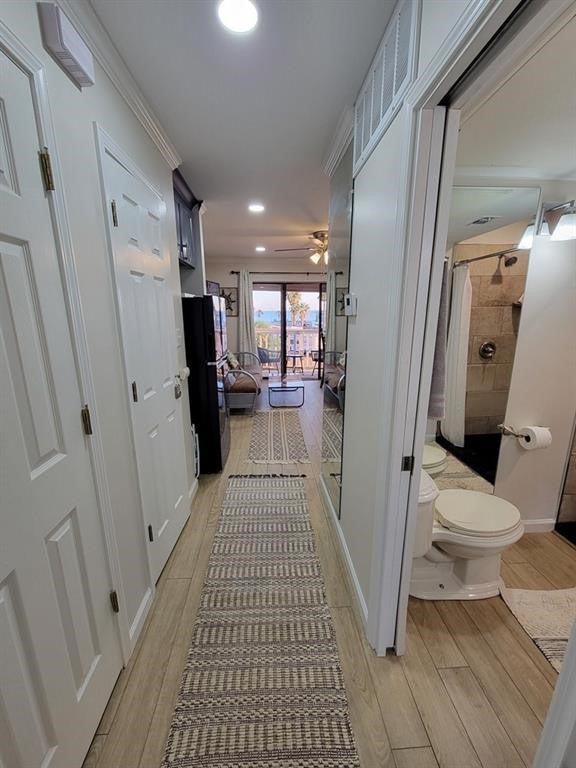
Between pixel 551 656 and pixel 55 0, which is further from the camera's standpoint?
pixel 551 656

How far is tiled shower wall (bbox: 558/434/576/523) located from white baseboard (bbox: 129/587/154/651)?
2630 mm

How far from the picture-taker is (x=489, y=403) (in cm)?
233

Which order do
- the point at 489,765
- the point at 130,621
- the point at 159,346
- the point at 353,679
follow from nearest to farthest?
the point at 489,765 < the point at 353,679 < the point at 130,621 < the point at 159,346

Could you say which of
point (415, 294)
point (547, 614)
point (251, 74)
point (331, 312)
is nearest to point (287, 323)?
point (331, 312)

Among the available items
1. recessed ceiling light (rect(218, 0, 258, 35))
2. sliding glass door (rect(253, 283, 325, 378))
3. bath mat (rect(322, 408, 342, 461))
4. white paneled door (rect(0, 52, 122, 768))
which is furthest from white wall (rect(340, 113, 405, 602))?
sliding glass door (rect(253, 283, 325, 378))

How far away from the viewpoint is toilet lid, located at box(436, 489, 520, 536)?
5.08ft

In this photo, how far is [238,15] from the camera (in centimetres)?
104

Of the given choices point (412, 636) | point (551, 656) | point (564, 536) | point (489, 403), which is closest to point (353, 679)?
point (412, 636)

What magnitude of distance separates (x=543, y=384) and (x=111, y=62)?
275 centimetres

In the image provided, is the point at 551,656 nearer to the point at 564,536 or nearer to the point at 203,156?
the point at 564,536

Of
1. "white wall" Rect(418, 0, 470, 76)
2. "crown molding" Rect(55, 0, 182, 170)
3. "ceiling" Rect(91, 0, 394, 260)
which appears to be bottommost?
"white wall" Rect(418, 0, 470, 76)

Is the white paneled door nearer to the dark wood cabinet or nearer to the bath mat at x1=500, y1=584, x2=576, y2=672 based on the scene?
the dark wood cabinet

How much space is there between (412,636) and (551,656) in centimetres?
58

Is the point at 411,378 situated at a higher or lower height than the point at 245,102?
lower
